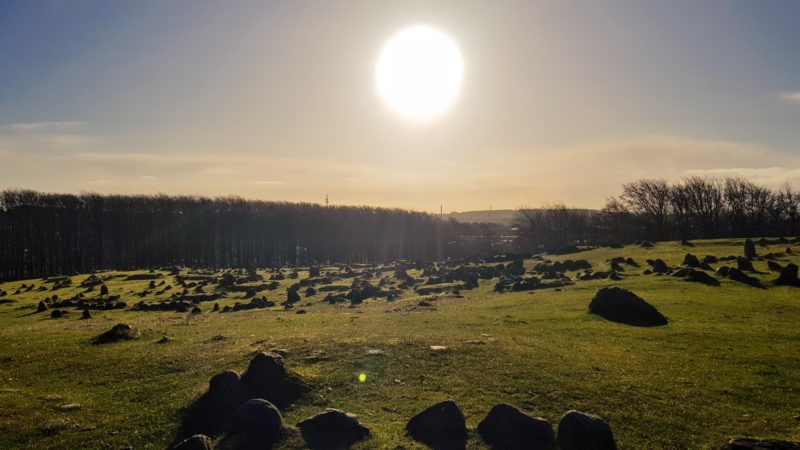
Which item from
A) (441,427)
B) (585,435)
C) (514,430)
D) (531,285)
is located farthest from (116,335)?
(531,285)

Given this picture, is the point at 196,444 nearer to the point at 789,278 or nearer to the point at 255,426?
the point at 255,426

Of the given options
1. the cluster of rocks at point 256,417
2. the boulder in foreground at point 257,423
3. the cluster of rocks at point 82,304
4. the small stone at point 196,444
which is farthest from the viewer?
→ the cluster of rocks at point 82,304

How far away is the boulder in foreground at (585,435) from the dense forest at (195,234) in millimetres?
119506

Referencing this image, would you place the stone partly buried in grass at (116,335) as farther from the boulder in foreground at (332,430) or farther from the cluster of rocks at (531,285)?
Answer: the cluster of rocks at (531,285)

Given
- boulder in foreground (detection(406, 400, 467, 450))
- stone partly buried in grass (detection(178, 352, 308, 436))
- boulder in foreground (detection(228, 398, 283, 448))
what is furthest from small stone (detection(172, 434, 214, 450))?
boulder in foreground (detection(406, 400, 467, 450))

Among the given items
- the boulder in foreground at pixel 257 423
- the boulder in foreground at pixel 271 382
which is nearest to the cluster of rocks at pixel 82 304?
the boulder in foreground at pixel 271 382

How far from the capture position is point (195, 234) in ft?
442

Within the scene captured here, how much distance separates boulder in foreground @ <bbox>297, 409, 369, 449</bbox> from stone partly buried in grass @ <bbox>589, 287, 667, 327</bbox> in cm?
Result: 2242

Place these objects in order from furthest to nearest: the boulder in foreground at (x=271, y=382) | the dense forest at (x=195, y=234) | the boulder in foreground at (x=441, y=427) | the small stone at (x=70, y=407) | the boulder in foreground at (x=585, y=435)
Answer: the dense forest at (x=195, y=234)
the boulder in foreground at (x=271, y=382)
the small stone at (x=70, y=407)
the boulder in foreground at (x=441, y=427)
the boulder in foreground at (x=585, y=435)

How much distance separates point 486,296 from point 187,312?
2743 centimetres

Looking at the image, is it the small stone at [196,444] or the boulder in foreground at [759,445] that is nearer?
the boulder in foreground at [759,445]

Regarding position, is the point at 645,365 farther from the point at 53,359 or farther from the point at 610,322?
the point at 53,359

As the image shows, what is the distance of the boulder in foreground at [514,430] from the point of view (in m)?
14.3

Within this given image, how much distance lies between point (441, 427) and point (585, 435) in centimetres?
388
